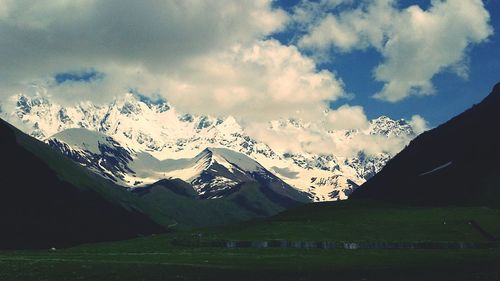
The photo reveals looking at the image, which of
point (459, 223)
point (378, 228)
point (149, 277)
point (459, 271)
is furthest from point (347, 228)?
point (149, 277)

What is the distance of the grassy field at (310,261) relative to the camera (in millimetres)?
78562

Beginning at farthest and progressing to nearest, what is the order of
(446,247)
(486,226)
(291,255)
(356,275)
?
(486,226)
(446,247)
(291,255)
(356,275)

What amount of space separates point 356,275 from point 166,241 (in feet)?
341

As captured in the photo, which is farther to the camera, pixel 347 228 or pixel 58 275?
pixel 347 228

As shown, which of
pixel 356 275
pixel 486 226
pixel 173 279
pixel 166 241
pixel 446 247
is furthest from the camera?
pixel 166 241

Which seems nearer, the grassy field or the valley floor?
the valley floor

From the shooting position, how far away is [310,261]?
10512 centimetres

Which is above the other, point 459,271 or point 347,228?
point 347,228

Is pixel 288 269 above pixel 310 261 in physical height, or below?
below

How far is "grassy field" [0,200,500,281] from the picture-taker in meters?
78.6

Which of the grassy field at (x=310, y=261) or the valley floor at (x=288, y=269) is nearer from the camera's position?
the valley floor at (x=288, y=269)

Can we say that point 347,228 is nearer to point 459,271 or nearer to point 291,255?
point 291,255

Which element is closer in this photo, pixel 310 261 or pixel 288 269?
pixel 288 269

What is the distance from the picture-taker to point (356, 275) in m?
79.6
